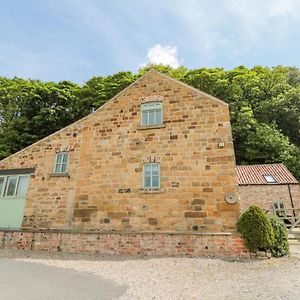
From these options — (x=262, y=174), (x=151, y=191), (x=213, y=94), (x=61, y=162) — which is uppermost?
(x=213, y=94)

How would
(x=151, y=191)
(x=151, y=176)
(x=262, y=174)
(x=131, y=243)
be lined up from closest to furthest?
(x=131, y=243) → (x=151, y=191) → (x=151, y=176) → (x=262, y=174)

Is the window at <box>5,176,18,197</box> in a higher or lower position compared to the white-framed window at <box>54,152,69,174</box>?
lower

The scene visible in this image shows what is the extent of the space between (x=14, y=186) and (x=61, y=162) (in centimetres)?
275

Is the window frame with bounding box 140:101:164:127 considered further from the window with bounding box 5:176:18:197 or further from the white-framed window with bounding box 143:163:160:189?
the window with bounding box 5:176:18:197

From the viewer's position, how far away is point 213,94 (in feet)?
98.3

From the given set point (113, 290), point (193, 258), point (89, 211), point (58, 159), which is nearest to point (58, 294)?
point (113, 290)

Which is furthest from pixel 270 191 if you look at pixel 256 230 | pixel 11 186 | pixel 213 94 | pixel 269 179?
pixel 11 186

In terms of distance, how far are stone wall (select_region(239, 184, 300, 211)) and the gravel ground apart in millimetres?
12087

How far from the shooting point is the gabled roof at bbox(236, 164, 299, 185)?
69.4ft

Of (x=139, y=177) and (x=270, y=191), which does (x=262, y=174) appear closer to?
(x=270, y=191)

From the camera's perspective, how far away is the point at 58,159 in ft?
42.5

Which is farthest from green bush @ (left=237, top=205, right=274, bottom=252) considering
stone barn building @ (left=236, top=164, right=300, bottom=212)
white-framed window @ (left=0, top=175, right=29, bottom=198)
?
stone barn building @ (left=236, top=164, right=300, bottom=212)

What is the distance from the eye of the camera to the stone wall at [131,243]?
30.6 feet

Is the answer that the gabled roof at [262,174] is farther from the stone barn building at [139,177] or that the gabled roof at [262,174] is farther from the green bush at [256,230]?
the green bush at [256,230]
